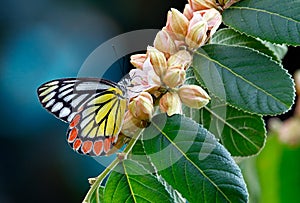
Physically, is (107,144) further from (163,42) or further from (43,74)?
(43,74)

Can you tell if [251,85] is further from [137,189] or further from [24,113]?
[24,113]

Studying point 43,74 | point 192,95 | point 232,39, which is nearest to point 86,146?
point 192,95

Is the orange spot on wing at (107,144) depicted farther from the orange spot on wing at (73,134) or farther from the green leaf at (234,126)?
the green leaf at (234,126)

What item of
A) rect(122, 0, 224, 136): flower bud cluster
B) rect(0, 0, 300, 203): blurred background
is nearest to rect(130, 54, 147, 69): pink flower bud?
rect(122, 0, 224, 136): flower bud cluster

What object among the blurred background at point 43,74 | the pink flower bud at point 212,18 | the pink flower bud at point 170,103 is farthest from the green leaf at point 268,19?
the blurred background at point 43,74

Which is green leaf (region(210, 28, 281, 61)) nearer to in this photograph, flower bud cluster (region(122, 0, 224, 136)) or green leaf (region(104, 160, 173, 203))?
flower bud cluster (region(122, 0, 224, 136))

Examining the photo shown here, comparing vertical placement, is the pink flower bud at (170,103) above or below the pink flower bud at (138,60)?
below
